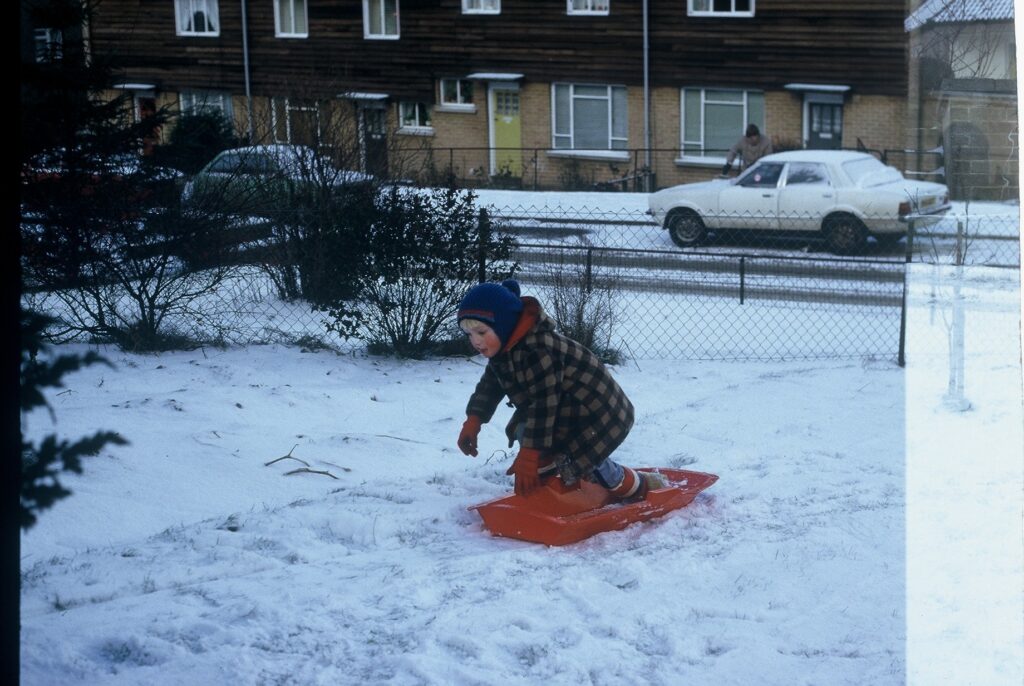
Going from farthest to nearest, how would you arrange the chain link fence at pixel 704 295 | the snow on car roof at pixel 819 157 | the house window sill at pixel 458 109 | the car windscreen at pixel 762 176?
the house window sill at pixel 458 109 < the car windscreen at pixel 762 176 < the snow on car roof at pixel 819 157 < the chain link fence at pixel 704 295

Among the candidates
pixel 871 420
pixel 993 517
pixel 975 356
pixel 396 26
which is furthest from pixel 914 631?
pixel 396 26

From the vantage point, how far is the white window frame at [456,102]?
26203 mm

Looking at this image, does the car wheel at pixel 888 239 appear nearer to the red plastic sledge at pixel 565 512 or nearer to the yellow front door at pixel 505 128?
the yellow front door at pixel 505 128

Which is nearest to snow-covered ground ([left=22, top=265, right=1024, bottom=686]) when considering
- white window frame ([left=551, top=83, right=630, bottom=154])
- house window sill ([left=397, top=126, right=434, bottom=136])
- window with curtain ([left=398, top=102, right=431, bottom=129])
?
white window frame ([left=551, top=83, right=630, bottom=154])

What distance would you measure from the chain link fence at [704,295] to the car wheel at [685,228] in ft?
0.82

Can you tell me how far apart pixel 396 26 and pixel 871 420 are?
21.0 meters

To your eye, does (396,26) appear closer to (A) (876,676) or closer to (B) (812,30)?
(B) (812,30)

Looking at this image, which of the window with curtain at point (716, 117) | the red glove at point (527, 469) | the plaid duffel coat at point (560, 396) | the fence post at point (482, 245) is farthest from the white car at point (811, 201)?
the red glove at point (527, 469)

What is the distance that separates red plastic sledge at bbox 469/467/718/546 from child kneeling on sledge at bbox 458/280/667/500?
9 centimetres

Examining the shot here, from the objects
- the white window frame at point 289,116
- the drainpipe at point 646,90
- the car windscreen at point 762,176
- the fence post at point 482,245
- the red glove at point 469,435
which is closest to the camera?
the red glove at point 469,435

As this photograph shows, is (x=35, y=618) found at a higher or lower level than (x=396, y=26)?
lower

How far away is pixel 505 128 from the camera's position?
25953 millimetres

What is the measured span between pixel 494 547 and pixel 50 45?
5.77 m

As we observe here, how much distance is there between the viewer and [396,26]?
26766mm
